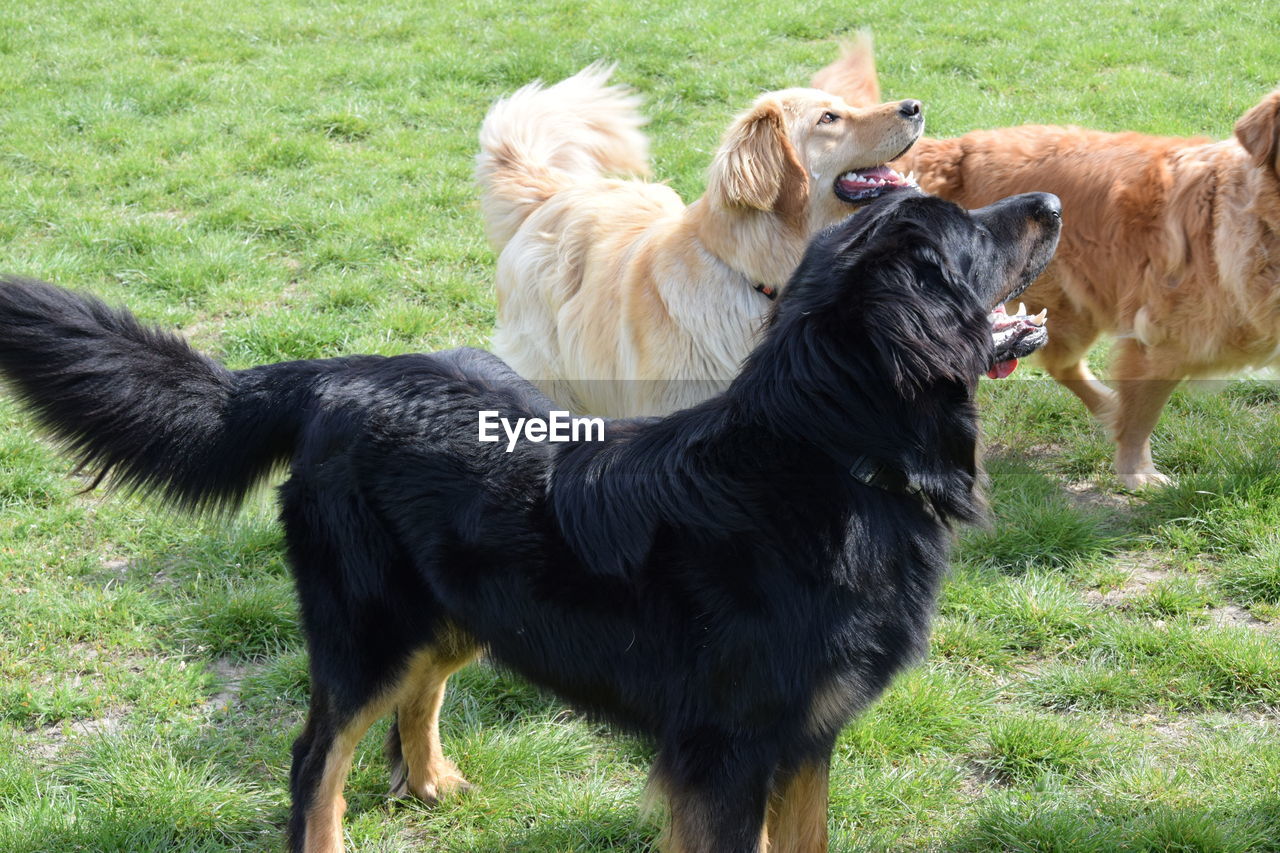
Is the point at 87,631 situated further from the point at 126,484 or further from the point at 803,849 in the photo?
the point at 803,849

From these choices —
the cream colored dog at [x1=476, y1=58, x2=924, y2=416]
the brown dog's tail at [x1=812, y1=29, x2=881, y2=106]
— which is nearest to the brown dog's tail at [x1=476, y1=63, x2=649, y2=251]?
the cream colored dog at [x1=476, y1=58, x2=924, y2=416]

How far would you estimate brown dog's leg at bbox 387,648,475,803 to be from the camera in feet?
10.7

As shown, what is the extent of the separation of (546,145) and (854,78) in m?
1.48

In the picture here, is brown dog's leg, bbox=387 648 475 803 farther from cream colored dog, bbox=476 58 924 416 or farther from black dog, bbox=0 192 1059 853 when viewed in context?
cream colored dog, bbox=476 58 924 416

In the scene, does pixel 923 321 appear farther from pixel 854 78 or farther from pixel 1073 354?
pixel 1073 354

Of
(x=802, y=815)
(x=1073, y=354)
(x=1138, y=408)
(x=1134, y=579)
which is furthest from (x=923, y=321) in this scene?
(x=1073, y=354)

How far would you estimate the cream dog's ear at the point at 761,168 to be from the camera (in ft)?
13.1

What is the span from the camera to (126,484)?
114 inches

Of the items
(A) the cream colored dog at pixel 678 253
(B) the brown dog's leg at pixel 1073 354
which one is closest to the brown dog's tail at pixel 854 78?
(A) the cream colored dog at pixel 678 253

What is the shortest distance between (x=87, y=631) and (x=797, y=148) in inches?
126

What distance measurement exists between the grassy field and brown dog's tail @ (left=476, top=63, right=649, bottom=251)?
1140mm

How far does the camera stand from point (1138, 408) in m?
4.91

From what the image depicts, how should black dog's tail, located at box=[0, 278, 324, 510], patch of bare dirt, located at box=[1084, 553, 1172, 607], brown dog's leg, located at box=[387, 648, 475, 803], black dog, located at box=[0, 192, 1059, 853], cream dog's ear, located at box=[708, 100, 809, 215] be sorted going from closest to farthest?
black dog, located at box=[0, 192, 1059, 853], black dog's tail, located at box=[0, 278, 324, 510], brown dog's leg, located at box=[387, 648, 475, 803], cream dog's ear, located at box=[708, 100, 809, 215], patch of bare dirt, located at box=[1084, 553, 1172, 607]

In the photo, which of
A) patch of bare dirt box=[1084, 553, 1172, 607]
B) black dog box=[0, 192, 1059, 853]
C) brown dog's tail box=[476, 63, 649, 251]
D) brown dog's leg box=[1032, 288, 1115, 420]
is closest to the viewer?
black dog box=[0, 192, 1059, 853]
